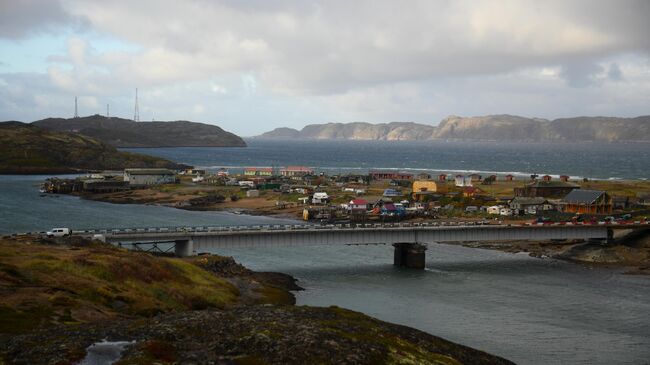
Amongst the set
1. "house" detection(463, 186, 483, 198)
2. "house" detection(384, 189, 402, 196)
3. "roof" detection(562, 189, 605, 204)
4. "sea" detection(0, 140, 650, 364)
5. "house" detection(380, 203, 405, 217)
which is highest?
Answer: "roof" detection(562, 189, 605, 204)

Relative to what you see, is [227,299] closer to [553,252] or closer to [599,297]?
[599,297]

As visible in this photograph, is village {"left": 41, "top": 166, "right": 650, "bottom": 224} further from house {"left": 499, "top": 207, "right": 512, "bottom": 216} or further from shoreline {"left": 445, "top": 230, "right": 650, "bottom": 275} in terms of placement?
shoreline {"left": 445, "top": 230, "right": 650, "bottom": 275}

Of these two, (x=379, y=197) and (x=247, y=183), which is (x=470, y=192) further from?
(x=247, y=183)

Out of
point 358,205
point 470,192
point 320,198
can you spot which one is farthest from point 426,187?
point 358,205

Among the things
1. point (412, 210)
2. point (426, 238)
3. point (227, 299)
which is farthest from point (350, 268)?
point (412, 210)

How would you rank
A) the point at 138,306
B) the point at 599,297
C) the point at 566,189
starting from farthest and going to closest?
the point at 566,189 → the point at 599,297 → the point at 138,306

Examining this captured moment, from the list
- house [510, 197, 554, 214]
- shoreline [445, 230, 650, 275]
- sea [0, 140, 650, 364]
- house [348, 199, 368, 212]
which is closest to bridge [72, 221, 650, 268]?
shoreline [445, 230, 650, 275]

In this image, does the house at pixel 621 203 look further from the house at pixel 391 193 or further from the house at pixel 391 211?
the house at pixel 391 193
